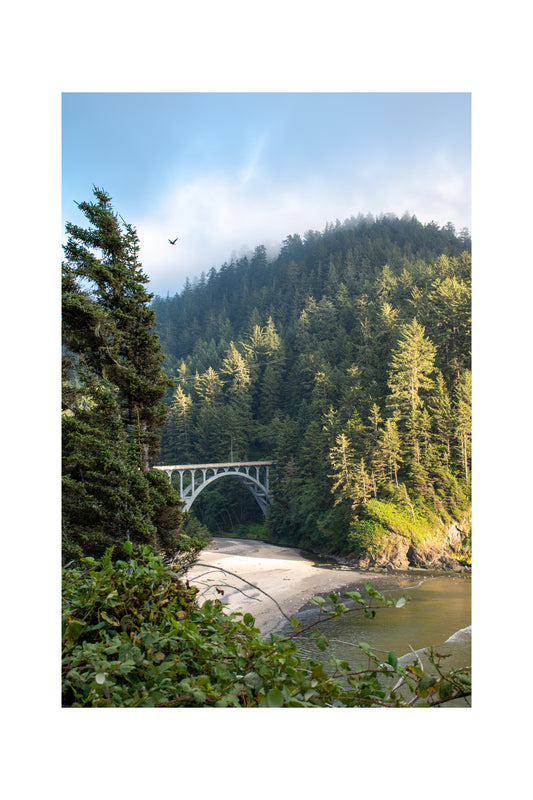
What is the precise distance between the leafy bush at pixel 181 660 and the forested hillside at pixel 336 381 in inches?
125

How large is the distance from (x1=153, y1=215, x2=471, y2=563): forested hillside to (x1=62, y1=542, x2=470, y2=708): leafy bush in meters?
3.18

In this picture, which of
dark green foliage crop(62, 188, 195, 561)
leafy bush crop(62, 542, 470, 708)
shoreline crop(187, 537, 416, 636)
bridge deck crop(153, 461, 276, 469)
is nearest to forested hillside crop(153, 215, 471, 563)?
bridge deck crop(153, 461, 276, 469)

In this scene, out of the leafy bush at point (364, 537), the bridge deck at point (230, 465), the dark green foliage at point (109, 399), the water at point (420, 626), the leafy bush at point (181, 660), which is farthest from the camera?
the leafy bush at point (364, 537)

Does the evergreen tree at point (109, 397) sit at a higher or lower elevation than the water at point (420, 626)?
higher

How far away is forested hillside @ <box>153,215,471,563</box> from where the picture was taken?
6223 mm

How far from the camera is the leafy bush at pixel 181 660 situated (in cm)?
82

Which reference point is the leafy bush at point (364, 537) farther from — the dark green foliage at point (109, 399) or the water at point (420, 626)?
the dark green foliage at point (109, 399)

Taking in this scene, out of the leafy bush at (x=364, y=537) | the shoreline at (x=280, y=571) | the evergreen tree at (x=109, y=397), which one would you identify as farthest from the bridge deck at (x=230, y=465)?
the evergreen tree at (x=109, y=397)

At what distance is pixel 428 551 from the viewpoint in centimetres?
674

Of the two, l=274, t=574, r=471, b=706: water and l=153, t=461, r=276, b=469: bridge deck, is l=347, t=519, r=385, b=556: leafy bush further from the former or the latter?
l=274, t=574, r=471, b=706: water

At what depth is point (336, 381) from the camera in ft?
41.2
